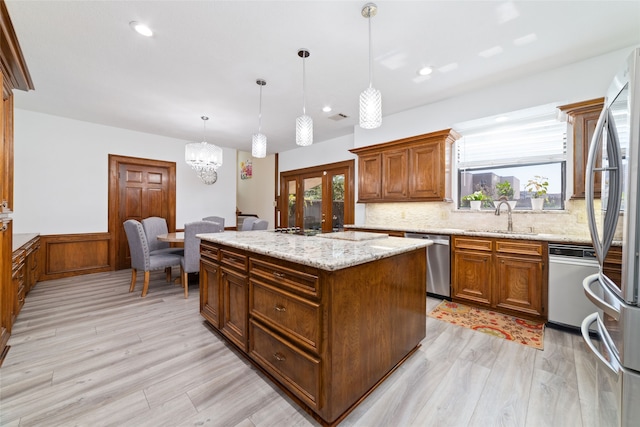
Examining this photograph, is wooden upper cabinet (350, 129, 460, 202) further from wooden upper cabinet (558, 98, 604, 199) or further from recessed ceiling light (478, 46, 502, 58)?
wooden upper cabinet (558, 98, 604, 199)

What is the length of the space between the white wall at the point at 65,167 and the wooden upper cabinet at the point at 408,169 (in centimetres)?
439

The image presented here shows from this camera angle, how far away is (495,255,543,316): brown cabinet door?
8.80 ft

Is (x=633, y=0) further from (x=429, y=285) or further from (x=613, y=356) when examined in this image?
(x=429, y=285)

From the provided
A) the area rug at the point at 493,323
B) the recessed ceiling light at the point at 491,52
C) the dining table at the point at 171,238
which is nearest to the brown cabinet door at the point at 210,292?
the dining table at the point at 171,238

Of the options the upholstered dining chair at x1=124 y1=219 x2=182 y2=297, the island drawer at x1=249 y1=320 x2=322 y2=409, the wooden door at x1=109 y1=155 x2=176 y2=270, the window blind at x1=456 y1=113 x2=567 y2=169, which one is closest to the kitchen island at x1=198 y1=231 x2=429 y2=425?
the island drawer at x1=249 y1=320 x2=322 y2=409

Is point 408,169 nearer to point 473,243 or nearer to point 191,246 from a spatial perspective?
point 473,243

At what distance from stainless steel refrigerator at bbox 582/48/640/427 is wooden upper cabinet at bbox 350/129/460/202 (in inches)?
87.0

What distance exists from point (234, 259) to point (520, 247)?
9.55ft

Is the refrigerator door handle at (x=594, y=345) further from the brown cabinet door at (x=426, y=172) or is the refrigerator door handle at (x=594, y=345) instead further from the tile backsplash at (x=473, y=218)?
the brown cabinet door at (x=426, y=172)

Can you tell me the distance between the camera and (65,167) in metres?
4.51

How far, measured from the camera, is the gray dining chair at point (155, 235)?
429cm

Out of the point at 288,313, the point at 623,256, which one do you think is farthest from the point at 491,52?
the point at 288,313

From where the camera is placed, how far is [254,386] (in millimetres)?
1773

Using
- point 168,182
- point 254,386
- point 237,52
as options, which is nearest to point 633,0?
point 237,52
